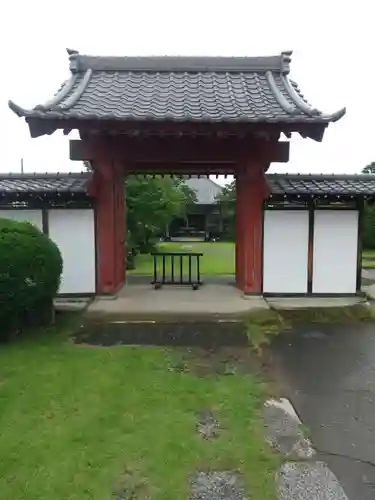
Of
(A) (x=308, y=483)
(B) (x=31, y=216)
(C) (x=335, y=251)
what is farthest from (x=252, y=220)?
(A) (x=308, y=483)

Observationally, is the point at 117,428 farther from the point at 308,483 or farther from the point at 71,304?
the point at 71,304

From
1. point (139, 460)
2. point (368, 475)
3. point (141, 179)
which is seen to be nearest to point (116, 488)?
point (139, 460)

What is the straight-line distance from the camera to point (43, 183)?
766 cm

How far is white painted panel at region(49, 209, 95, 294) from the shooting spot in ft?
24.8

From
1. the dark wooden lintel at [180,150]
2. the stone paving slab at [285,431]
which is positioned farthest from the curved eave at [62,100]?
the stone paving slab at [285,431]

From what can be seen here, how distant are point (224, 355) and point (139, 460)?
216cm

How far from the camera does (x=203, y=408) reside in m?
3.49

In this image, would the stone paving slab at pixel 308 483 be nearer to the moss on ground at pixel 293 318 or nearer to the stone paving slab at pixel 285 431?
the stone paving slab at pixel 285 431

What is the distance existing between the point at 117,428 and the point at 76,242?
15.8 ft

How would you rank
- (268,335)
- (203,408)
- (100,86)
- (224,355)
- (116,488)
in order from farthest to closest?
(100,86)
(268,335)
(224,355)
(203,408)
(116,488)

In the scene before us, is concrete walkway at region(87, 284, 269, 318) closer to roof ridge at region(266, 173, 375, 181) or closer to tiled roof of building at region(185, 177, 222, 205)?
roof ridge at region(266, 173, 375, 181)

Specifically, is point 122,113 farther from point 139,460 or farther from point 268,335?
point 139,460

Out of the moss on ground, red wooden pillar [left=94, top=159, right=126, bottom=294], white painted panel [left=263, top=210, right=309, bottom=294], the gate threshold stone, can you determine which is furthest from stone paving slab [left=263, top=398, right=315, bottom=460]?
red wooden pillar [left=94, top=159, right=126, bottom=294]

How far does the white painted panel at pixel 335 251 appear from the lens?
7.69 meters
